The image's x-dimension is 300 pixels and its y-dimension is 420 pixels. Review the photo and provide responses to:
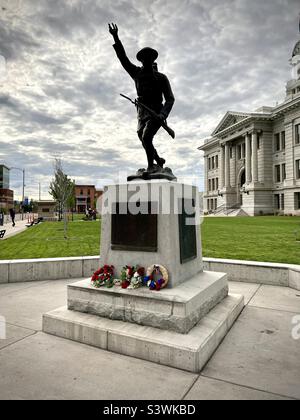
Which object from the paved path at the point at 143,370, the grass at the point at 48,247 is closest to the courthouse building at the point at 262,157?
the grass at the point at 48,247

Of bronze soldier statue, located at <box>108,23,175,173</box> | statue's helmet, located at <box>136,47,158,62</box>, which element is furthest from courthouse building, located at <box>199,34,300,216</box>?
statue's helmet, located at <box>136,47,158,62</box>

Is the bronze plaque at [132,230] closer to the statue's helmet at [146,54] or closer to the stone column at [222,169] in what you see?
the statue's helmet at [146,54]

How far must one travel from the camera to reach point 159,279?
4.32m

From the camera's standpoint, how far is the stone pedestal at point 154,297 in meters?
3.68

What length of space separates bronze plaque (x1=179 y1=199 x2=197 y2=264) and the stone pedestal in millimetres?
17

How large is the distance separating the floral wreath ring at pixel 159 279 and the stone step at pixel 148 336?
0.62 m

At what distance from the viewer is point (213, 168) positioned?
73500 millimetres

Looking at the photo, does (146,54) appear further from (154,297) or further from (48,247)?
(48,247)

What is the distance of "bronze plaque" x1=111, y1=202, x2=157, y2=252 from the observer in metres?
4.63
